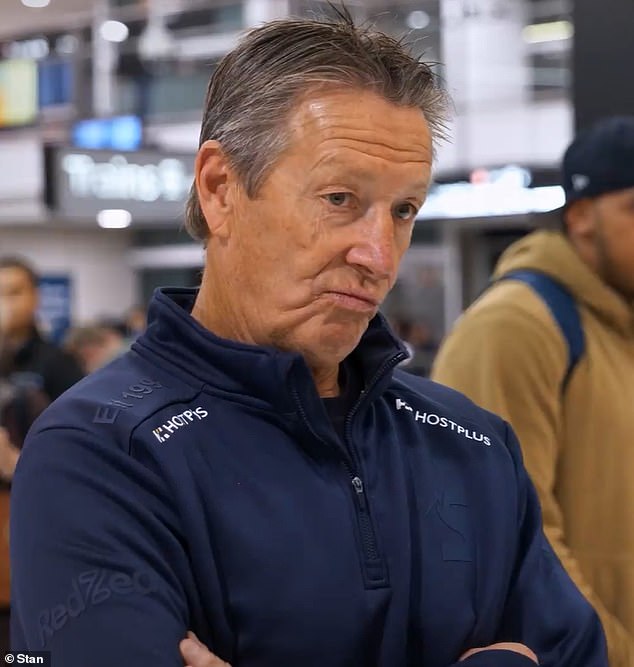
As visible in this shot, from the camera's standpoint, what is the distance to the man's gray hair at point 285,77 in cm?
124

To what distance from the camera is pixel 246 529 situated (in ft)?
3.86

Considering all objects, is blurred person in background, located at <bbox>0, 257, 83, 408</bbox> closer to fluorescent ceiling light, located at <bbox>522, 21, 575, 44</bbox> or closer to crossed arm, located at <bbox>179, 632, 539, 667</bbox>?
crossed arm, located at <bbox>179, 632, 539, 667</bbox>

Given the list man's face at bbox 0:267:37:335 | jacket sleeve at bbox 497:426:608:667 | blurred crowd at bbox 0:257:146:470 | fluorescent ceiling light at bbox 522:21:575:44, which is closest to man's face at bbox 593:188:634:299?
jacket sleeve at bbox 497:426:608:667

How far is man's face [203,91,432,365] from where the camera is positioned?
123cm

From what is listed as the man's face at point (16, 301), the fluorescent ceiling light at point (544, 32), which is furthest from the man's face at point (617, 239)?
the fluorescent ceiling light at point (544, 32)

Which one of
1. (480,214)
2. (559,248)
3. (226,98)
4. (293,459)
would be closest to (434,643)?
(293,459)

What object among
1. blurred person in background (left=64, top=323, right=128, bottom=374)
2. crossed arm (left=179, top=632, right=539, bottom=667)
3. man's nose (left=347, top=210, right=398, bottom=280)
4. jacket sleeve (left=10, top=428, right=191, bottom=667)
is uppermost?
man's nose (left=347, top=210, right=398, bottom=280)

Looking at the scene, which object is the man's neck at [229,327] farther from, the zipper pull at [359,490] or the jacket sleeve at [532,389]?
the jacket sleeve at [532,389]

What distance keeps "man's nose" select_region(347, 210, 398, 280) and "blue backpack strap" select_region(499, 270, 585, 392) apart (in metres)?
0.87

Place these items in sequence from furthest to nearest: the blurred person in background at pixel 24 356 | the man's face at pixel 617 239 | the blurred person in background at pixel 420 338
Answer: the blurred person in background at pixel 420 338, the blurred person in background at pixel 24 356, the man's face at pixel 617 239

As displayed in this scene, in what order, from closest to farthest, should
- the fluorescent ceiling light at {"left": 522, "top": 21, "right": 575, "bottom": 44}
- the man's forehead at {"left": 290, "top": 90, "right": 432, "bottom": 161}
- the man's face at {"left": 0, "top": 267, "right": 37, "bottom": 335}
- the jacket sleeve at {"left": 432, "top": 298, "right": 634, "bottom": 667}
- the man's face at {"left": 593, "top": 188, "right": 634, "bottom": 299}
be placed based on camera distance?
1. the man's forehead at {"left": 290, "top": 90, "right": 432, "bottom": 161}
2. the jacket sleeve at {"left": 432, "top": 298, "right": 634, "bottom": 667}
3. the man's face at {"left": 593, "top": 188, "right": 634, "bottom": 299}
4. the man's face at {"left": 0, "top": 267, "right": 37, "bottom": 335}
5. the fluorescent ceiling light at {"left": 522, "top": 21, "right": 575, "bottom": 44}

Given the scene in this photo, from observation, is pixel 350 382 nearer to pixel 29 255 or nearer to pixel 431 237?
pixel 431 237

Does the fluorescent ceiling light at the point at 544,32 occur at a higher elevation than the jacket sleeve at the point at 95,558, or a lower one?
higher

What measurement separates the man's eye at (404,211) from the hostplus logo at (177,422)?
301mm
